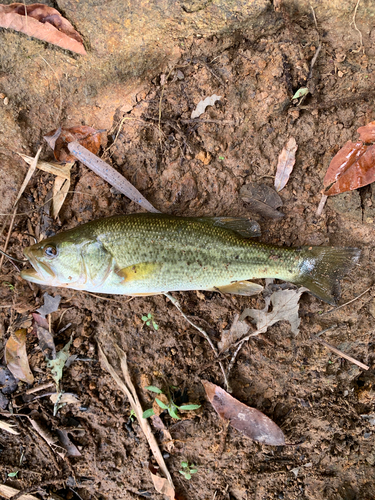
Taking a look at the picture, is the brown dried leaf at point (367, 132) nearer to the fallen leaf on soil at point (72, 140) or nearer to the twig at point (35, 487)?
the fallen leaf on soil at point (72, 140)

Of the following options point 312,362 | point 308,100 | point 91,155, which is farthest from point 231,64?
point 312,362

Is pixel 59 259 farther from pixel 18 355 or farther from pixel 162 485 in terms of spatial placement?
pixel 162 485

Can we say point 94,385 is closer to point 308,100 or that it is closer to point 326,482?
point 326,482

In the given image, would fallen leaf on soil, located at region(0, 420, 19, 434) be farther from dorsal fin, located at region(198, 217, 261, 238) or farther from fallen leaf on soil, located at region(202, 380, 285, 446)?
dorsal fin, located at region(198, 217, 261, 238)

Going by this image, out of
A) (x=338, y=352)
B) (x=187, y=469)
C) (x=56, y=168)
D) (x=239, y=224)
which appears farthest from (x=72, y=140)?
(x=187, y=469)

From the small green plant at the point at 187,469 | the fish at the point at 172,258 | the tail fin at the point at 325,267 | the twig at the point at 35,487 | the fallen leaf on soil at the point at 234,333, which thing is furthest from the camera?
the twig at the point at 35,487

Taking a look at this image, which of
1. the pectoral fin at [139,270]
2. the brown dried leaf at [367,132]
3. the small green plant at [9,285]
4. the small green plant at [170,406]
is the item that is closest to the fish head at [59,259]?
the pectoral fin at [139,270]
